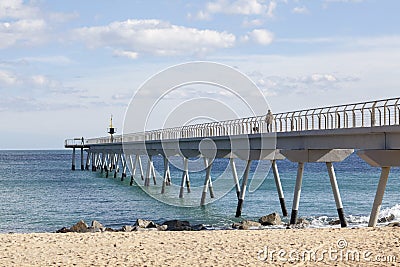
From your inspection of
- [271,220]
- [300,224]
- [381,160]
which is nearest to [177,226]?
[271,220]

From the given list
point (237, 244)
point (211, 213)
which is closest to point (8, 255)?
point (237, 244)

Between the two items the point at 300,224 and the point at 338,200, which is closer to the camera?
the point at 338,200

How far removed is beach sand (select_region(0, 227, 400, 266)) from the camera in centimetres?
1316

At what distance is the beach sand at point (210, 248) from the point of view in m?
13.2

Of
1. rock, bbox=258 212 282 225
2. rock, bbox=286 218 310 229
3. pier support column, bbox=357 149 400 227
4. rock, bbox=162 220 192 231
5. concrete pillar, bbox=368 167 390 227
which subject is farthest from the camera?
rock, bbox=258 212 282 225

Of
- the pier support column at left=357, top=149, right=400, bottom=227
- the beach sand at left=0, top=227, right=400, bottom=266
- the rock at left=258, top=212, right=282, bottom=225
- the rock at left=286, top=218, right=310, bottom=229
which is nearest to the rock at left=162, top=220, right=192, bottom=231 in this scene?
the rock at left=258, top=212, right=282, bottom=225

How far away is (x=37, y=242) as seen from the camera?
1602 cm

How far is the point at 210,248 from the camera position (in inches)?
577

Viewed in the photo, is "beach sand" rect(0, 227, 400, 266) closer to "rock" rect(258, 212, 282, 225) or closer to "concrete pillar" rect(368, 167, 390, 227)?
"concrete pillar" rect(368, 167, 390, 227)

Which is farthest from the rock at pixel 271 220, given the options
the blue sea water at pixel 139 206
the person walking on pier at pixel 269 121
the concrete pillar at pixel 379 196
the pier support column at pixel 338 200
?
the concrete pillar at pixel 379 196

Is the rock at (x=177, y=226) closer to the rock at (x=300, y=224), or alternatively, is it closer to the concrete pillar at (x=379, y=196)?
the rock at (x=300, y=224)

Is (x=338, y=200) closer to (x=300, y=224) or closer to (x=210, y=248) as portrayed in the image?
(x=300, y=224)

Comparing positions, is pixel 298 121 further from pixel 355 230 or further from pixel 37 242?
pixel 37 242

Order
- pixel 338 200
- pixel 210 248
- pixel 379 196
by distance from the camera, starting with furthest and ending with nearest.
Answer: pixel 338 200 < pixel 379 196 < pixel 210 248
